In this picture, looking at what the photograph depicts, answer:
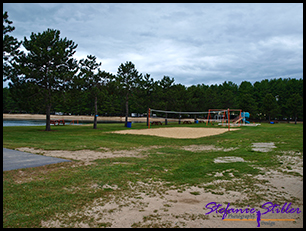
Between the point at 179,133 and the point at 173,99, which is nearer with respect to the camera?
the point at 179,133

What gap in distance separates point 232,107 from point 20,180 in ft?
221

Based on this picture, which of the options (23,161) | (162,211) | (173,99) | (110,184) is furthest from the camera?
(173,99)

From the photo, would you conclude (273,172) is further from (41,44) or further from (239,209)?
(41,44)

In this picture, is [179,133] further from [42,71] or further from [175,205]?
[175,205]

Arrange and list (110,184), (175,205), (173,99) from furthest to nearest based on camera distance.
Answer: (173,99), (110,184), (175,205)

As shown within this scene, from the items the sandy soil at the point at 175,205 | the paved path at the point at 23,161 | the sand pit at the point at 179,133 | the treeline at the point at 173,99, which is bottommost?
the sand pit at the point at 179,133

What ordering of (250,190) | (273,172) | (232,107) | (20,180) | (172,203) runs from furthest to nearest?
(232,107) < (273,172) < (20,180) < (250,190) < (172,203)

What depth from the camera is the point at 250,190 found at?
4.98m

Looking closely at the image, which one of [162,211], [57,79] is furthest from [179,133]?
[162,211]

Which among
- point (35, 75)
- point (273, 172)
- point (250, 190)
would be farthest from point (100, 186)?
point (35, 75)

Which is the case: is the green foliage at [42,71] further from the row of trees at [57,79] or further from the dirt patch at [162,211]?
the dirt patch at [162,211]

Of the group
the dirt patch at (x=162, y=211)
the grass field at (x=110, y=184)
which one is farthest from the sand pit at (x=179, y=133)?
the dirt patch at (x=162, y=211)

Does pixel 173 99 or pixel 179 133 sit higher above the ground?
pixel 173 99

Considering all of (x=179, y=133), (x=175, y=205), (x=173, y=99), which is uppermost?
(x=173, y=99)
